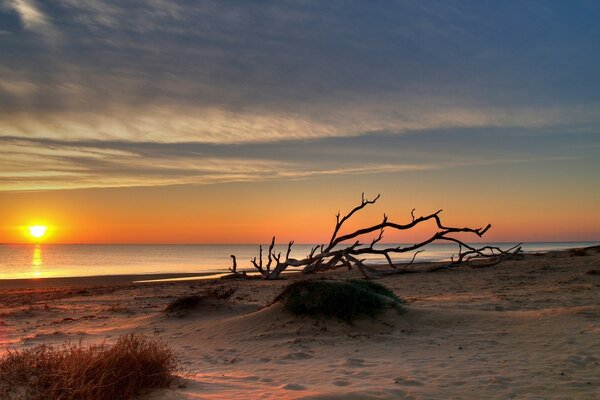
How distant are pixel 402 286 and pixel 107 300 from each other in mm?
11813

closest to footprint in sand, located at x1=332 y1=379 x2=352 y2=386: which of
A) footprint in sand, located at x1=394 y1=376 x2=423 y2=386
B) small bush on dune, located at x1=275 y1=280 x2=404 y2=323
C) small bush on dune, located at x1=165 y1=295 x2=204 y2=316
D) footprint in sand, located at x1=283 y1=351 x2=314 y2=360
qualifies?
footprint in sand, located at x1=394 y1=376 x2=423 y2=386

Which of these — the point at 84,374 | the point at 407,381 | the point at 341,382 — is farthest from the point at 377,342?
the point at 84,374

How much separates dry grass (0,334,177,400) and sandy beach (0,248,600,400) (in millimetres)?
286

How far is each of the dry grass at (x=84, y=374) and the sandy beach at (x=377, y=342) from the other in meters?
0.29

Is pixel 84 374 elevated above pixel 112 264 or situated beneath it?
situated beneath

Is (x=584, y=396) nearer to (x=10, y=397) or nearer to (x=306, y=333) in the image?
(x=306, y=333)

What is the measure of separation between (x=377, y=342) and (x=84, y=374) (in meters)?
5.95

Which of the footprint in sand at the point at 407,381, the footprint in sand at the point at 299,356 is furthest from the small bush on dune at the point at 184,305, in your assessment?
the footprint in sand at the point at 407,381

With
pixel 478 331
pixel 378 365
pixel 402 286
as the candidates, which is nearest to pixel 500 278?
pixel 402 286

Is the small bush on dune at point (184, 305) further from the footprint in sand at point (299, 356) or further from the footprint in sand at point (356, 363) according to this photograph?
Answer: the footprint in sand at point (356, 363)

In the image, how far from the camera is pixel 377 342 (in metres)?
9.51

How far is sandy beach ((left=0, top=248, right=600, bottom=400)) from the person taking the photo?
6352 mm

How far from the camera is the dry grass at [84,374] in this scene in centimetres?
476

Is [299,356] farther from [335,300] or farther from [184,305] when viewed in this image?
[184,305]
